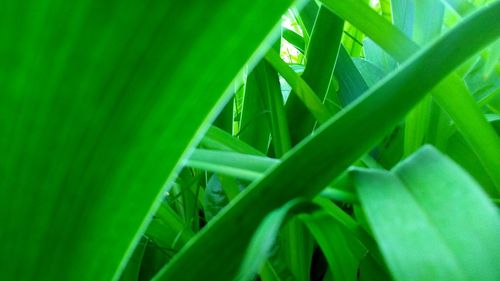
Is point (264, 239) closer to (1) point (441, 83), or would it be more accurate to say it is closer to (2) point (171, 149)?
(2) point (171, 149)

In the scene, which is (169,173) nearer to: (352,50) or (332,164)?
(332,164)

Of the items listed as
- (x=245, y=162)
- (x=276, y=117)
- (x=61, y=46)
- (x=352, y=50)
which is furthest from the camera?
(x=352, y=50)

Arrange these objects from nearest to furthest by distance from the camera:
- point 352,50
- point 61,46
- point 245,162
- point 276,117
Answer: point 61,46 → point 245,162 → point 276,117 → point 352,50

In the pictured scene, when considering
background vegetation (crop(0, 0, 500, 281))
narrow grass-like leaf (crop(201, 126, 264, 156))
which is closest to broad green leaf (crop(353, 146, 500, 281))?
background vegetation (crop(0, 0, 500, 281))

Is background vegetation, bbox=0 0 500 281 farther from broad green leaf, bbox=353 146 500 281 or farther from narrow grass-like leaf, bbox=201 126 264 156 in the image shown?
narrow grass-like leaf, bbox=201 126 264 156

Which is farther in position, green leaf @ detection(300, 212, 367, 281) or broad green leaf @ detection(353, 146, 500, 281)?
green leaf @ detection(300, 212, 367, 281)

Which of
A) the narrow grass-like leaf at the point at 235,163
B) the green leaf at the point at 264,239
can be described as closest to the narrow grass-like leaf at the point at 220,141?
the narrow grass-like leaf at the point at 235,163

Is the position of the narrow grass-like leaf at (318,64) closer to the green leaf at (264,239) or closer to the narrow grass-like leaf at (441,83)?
the narrow grass-like leaf at (441,83)

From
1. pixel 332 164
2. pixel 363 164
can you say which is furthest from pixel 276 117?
pixel 332 164
